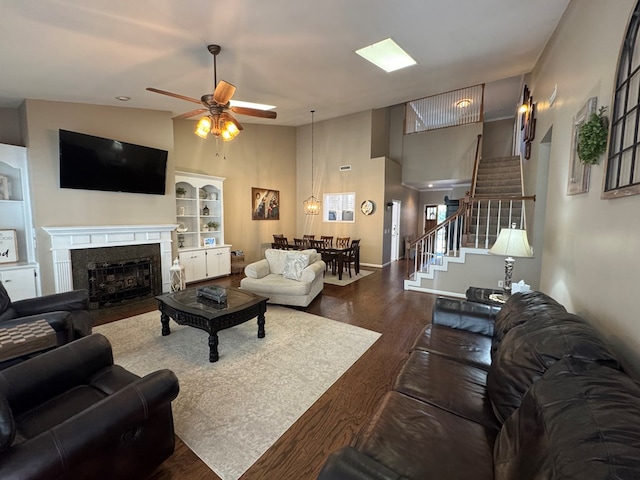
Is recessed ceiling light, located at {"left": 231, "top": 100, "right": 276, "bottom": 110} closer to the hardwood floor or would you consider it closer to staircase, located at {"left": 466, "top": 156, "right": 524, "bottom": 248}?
the hardwood floor

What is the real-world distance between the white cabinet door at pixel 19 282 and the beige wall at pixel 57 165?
4.6 inches

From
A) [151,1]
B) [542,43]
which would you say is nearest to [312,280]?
[151,1]

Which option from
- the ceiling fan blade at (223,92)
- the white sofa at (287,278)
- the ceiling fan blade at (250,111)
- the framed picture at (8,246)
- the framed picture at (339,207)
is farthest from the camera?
the framed picture at (339,207)

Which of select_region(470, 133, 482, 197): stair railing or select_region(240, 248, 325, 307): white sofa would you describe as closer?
select_region(240, 248, 325, 307): white sofa

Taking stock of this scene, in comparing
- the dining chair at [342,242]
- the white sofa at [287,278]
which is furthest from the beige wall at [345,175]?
the white sofa at [287,278]

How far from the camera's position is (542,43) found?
3.94 meters

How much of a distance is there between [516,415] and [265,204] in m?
7.69

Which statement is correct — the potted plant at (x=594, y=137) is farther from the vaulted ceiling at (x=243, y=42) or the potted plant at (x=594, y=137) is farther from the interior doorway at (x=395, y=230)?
the interior doorway at (x=395, y=230)

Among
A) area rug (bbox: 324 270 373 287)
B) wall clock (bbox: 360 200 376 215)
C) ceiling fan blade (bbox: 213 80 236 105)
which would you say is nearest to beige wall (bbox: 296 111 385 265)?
wall clock (bbox: 360 200 376 215)

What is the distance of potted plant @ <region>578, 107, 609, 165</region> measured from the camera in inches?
71.8

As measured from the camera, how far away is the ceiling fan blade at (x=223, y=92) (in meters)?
2.93

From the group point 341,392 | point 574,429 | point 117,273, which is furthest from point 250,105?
point 574,429

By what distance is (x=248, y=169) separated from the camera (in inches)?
301

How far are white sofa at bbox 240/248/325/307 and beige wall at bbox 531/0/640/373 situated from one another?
3007mm
